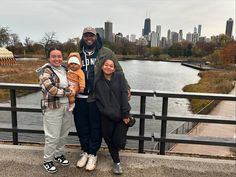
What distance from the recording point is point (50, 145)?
3385 millimetres

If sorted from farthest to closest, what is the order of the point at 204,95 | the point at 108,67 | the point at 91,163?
the point at 204,95, the point at 91,163, the point at 108,67

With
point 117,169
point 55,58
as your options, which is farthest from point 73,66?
point 117,169

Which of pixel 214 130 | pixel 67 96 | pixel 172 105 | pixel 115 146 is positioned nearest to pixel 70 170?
pixel 115 146

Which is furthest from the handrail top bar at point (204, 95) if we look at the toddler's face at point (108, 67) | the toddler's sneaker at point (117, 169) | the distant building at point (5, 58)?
the distant building at point (5, 58)

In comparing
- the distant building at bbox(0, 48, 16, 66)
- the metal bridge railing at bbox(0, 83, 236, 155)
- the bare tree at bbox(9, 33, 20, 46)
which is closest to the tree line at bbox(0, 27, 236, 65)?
the bare tree at bbox(9, 33, 20, 46)

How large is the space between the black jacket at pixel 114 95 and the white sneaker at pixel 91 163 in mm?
734

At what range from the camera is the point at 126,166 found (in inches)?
141

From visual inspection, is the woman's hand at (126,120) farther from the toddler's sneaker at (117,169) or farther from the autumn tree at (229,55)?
the autumn tree at (229,55)

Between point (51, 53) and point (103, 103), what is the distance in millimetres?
978

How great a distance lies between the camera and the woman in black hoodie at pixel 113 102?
3.25m

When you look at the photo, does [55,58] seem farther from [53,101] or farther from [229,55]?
[229,55]

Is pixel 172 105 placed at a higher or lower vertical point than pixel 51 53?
lower

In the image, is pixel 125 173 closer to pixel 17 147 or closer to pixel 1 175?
pixel 1 175

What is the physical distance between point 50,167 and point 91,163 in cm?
57
